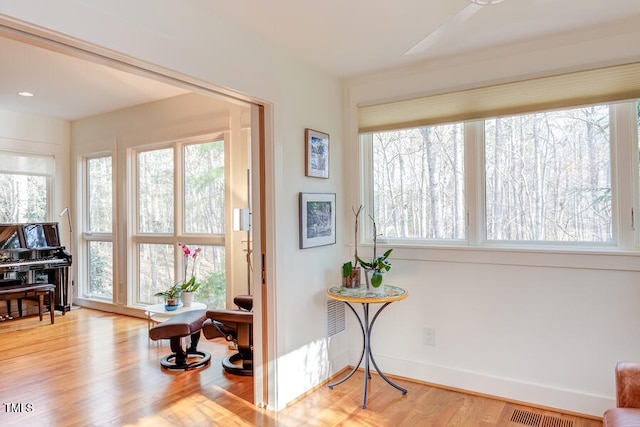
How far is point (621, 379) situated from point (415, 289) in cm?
150

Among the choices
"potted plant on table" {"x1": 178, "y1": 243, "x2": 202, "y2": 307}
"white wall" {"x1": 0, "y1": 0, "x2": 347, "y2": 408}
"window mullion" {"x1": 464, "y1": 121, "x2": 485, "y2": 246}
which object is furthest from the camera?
"potted plant on table" {"x1": 178, "y1": 243, "x2": 202, "y2": 307}

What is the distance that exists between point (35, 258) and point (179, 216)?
2061 mm

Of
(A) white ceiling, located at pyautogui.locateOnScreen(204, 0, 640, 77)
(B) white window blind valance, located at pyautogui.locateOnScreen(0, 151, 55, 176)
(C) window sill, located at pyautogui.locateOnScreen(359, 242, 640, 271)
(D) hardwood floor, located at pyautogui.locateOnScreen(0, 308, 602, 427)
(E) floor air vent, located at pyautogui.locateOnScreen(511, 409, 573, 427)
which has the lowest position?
(E) floor air vent, located at pyautogui.locateOnScreen(511, 409, 573, 427)

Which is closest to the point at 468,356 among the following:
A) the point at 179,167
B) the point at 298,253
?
the point at 298,253

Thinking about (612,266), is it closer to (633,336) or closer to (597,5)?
(633,336)

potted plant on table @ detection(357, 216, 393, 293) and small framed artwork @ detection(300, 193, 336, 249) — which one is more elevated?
small framed artwork @ detection(300, 193, 336, 249)

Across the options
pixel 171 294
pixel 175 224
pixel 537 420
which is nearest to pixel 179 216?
pixel 175 224

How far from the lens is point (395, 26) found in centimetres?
256

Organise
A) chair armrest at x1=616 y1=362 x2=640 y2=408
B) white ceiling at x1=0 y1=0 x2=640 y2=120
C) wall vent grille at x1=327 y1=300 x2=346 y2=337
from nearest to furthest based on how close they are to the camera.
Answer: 1. chair armrest at x1=616 y1=362 x2=640 y2=408
2. white ceiling at x1=0 y1=0 x2=640 y2=120
3. wall vent grille at x1=327 y1=300 x2=346 y2=337

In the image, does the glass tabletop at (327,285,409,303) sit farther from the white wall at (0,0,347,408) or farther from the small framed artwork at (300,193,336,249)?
the small framed artwork at (300,193,336,249)

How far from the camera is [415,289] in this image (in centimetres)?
327

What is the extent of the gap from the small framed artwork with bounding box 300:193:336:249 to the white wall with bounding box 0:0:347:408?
6 cm

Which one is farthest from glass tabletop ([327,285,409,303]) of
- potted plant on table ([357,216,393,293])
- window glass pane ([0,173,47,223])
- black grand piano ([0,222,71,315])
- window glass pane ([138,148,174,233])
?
window glass pane ([0,173,47,223])

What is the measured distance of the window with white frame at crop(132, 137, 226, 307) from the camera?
4.63 meters
